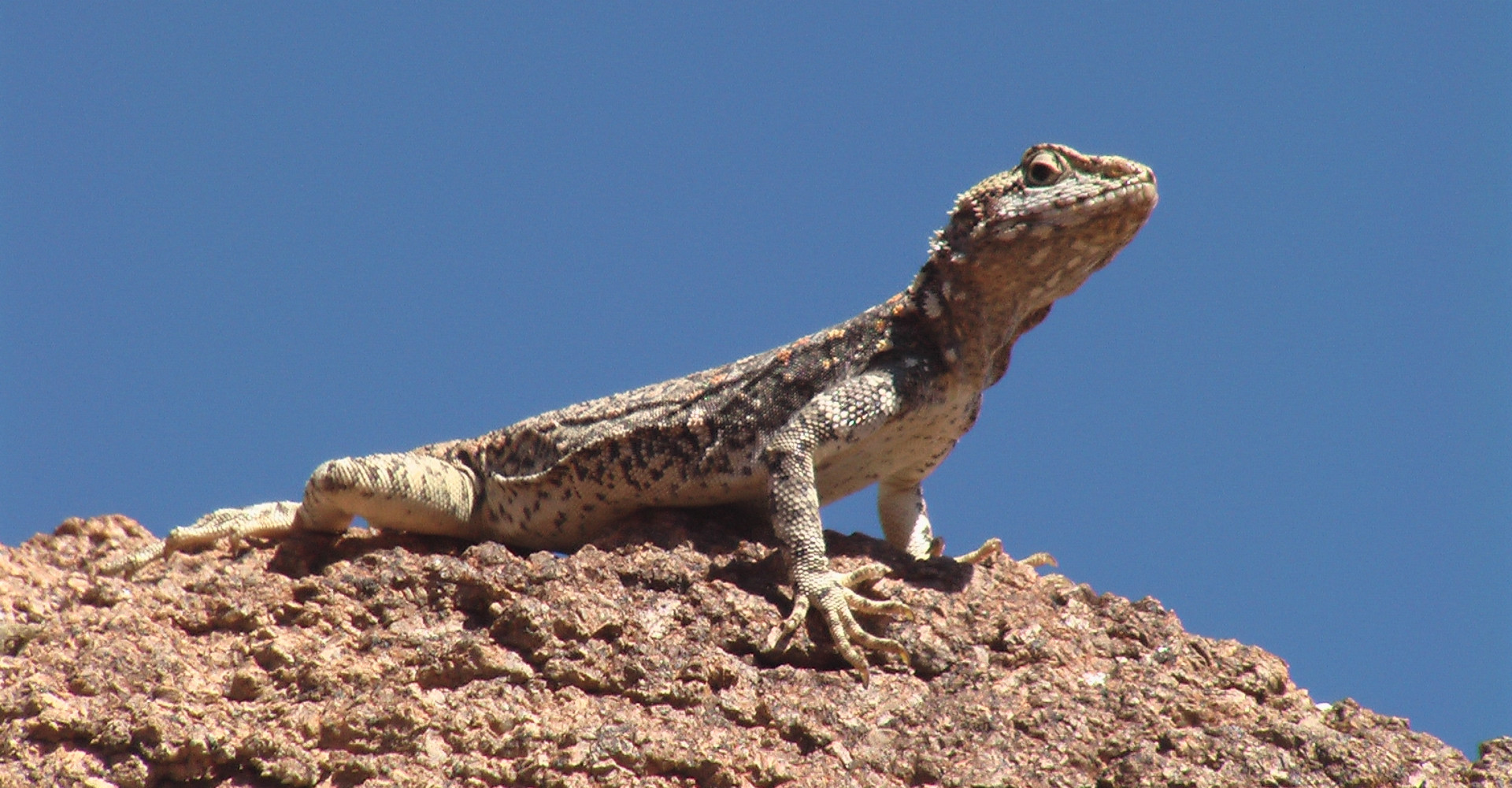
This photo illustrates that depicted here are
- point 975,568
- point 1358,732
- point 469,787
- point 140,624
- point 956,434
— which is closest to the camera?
point 469,787

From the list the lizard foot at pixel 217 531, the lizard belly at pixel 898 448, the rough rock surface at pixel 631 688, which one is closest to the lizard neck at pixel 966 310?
the lizard belly at pixel 898 448

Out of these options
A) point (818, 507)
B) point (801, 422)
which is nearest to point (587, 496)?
point (801, 422)

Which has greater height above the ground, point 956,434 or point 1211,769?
point 956,434

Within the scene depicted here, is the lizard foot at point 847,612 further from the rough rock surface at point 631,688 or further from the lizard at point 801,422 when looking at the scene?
the lizard at point 801,422

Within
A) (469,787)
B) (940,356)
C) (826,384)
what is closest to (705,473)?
(826,384)

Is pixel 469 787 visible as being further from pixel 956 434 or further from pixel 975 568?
pixel 956 434

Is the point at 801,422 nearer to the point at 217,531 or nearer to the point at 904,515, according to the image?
the point at 904,515
